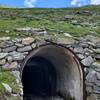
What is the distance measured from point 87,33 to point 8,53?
8.68 ft

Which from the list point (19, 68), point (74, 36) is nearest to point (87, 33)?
point (74, 36)

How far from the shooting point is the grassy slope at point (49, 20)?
12627 millimetres

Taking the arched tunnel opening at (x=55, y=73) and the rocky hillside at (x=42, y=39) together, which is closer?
the rocky hillside at (x=42, y=39)

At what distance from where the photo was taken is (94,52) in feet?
40.3

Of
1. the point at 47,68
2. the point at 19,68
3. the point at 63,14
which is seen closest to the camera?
the point at 19,68

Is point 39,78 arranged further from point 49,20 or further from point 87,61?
point 87,61

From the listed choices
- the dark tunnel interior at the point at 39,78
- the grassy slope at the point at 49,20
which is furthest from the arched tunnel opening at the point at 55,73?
the grassy slope at the point at 49,20

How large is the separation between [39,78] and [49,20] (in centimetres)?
453

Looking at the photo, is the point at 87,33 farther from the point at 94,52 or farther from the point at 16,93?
the point at 16,93

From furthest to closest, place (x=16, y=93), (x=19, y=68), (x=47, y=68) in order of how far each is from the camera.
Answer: (x=47, y=68) < (x=19, y=68) < (x=16, y=93)

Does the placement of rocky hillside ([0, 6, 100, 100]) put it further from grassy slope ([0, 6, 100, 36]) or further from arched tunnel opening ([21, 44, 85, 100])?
arched tunnel opening ([21, 44, 85, 100])

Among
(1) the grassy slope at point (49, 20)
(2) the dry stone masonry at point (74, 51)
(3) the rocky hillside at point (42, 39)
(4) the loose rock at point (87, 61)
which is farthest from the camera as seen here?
(1) the grassy slope at point (49, 20)

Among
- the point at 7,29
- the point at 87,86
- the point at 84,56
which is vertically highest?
the point at 7,29

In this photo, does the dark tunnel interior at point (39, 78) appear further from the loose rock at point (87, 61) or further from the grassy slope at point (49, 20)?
the loose rock at point (87, 61)
